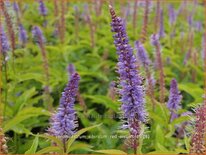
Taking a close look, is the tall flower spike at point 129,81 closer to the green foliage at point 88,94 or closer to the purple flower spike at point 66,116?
the green foliage at point 88,94

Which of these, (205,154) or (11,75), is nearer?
(205,154)

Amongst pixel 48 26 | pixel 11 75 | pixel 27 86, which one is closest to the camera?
pixel 11 75

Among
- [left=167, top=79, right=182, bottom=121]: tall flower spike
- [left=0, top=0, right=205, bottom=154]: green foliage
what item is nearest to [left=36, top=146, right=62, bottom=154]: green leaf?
[left=0, top=0, right=205, bottom=154]: green foliage

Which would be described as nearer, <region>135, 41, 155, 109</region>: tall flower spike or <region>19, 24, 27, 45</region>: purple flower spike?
<region>135, 41, 155, 109</region>: tall flower spike

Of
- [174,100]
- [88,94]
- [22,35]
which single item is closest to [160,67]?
[174,100]

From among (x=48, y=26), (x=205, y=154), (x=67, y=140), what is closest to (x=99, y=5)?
(x=48, y=26)

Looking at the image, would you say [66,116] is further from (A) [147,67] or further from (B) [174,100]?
(A) [147,67]

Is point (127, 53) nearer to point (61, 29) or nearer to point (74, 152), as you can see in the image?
point (74, 152)

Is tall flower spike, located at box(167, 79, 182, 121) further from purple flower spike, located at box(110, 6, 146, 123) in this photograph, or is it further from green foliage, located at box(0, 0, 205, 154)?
purple flower spike, located at box(110, 6, 146, 123)
